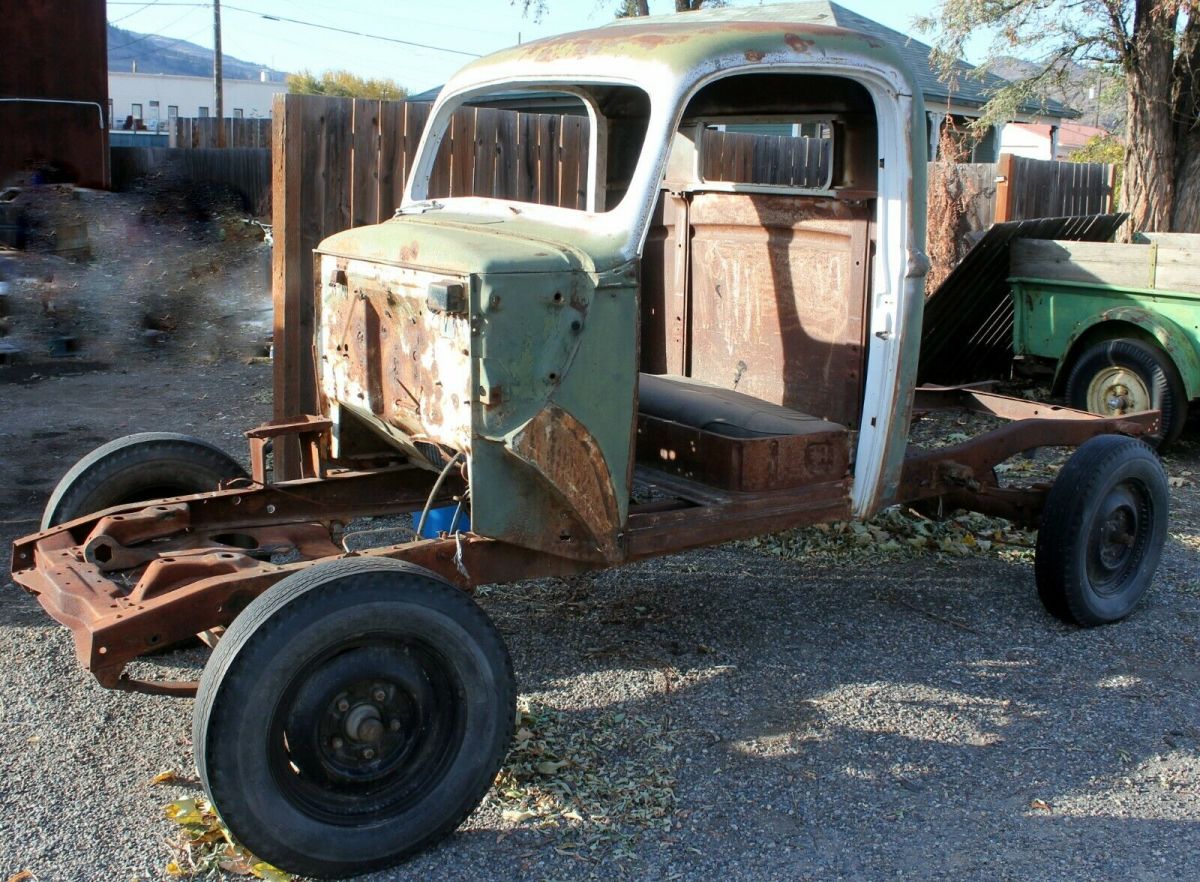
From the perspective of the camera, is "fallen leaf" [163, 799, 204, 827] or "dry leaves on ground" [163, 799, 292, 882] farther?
"fallen leaf" [163, 799, 204, 827]

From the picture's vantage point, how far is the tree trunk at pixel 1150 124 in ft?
34.1

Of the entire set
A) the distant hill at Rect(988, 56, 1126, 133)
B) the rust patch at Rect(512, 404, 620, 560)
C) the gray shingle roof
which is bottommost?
the rust patch at Rect(512, 404, 620, 560)

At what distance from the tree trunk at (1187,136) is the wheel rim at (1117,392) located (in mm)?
3190

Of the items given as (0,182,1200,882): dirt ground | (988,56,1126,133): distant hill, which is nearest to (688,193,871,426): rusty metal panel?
(0,182,1200,882): dirt ground

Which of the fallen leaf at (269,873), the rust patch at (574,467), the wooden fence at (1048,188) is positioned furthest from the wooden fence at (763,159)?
the fallen leaf at (269,873)

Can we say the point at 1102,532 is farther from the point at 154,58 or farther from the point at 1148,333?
the point at 154,58

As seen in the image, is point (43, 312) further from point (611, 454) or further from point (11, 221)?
point (611, 454)

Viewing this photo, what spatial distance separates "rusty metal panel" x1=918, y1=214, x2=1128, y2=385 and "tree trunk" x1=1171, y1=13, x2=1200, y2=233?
1655 mm

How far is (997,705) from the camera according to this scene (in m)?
4.32

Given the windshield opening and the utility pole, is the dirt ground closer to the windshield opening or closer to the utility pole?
the windshield opening

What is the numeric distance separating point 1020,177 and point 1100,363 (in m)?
6.54

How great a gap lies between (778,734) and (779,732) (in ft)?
0.06

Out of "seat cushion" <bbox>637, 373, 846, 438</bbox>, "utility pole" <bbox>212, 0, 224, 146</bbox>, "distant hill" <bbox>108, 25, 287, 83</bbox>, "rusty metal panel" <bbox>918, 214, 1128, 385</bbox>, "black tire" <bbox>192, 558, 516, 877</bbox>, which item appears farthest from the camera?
"distant hill" <bbox>108, 25, 287, 83</bbox>

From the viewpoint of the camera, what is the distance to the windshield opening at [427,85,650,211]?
4.96 meters
